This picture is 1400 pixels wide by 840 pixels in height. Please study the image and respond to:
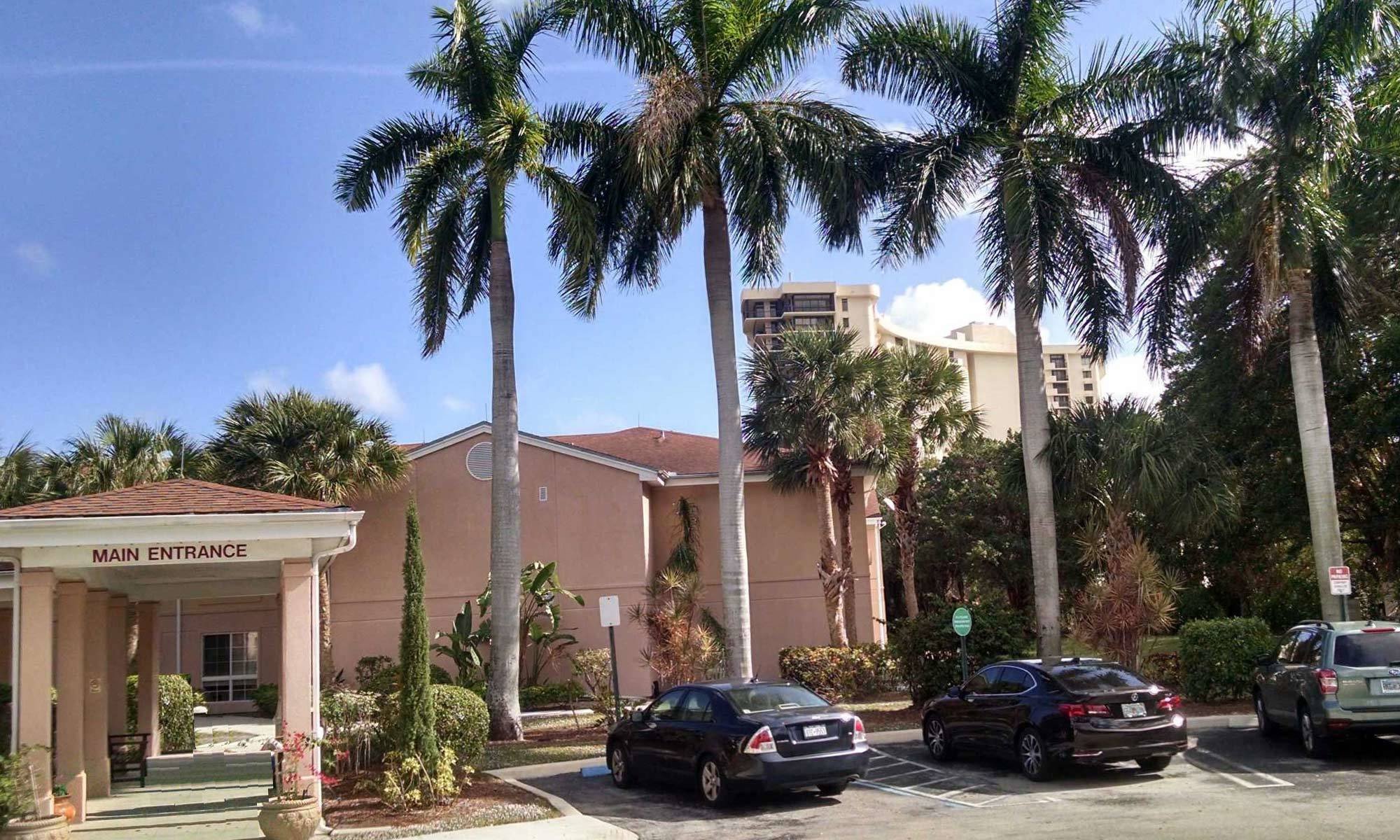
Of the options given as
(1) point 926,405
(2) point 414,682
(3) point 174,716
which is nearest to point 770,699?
(2) point 414,682

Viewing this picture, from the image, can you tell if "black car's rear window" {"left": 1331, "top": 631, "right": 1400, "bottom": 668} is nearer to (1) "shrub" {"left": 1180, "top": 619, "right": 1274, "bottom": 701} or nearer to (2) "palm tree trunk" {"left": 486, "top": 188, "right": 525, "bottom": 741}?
(1) "shrub" {"left": 1180, "top": 619, "right": 1274, "bottom": 701}

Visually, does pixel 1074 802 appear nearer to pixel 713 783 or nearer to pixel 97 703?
pixel 713 783

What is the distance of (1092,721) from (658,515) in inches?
736

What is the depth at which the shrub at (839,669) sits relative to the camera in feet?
81.5

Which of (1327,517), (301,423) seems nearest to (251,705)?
(301,423)

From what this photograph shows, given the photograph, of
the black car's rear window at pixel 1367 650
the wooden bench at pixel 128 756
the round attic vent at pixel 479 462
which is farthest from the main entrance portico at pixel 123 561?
the round attic vent at pixel 479 462

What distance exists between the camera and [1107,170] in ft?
71.6

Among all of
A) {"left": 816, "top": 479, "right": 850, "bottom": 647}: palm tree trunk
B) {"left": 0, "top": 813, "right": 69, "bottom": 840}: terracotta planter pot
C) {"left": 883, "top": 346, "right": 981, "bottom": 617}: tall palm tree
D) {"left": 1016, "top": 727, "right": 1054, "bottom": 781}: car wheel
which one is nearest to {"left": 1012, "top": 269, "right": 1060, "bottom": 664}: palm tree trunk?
{"left": 816, "top": 479, "right": 850, "bottom": 647}: palm tree trunk

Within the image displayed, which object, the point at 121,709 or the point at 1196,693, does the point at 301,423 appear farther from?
the point at 1196,693

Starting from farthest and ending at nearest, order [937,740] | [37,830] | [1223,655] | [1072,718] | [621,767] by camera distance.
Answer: [1223,655] → [937,740] → [621,767] → [1072,718] → [37,830]

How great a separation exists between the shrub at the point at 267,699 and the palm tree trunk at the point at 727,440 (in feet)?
51.9

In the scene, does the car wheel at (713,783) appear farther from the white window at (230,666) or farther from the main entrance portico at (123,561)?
the white window at (230,666)

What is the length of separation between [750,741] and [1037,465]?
1098 cm

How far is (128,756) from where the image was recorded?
1809cm
